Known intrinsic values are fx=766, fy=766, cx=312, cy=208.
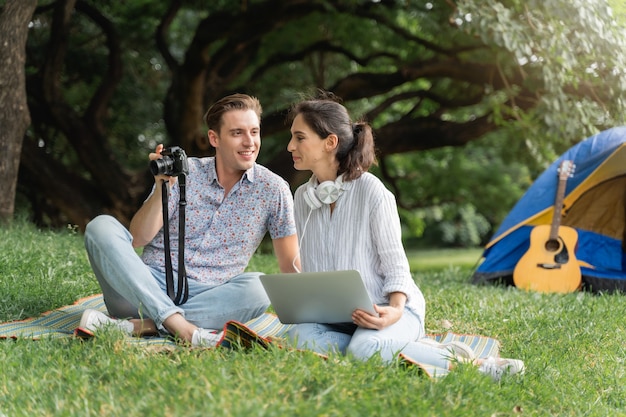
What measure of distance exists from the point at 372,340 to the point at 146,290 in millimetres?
999

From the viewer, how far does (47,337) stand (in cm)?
324

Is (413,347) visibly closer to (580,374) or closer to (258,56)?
(580,374)

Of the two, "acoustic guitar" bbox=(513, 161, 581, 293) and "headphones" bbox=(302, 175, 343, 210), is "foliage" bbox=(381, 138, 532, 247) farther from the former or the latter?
"headphones" bbox=(302, 175, 343, 210)

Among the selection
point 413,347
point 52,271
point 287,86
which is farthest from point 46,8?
point 413,347

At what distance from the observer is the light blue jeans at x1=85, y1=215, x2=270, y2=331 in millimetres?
3236

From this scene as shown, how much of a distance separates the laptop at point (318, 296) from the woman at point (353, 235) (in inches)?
2.0

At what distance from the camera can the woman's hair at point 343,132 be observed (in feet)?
10.6

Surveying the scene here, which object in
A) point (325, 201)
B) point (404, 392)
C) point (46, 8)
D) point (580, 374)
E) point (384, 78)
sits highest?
point (46, 8)

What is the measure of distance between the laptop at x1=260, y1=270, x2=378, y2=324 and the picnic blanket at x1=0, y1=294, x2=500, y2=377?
0.14 metres

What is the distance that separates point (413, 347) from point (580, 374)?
79cm

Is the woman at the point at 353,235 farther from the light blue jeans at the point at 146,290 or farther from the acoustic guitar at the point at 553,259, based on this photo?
the acoustic guitar at the point at 553,259

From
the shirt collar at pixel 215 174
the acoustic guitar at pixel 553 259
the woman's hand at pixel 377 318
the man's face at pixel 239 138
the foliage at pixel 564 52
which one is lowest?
the acoustic guitar at pixel 553 259

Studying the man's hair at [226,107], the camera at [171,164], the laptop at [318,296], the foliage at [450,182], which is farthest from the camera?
the foliage at [450,182]

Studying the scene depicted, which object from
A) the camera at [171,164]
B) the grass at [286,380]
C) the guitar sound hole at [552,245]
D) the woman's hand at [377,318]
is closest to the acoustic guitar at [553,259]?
the guitar sound hole at [552,245]
